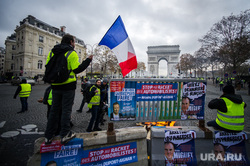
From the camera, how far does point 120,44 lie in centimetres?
273

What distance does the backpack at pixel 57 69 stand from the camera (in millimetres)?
1856

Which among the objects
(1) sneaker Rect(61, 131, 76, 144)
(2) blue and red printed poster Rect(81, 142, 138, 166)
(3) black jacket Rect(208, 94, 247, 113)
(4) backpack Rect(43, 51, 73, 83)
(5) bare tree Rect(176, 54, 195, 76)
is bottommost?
(2) blue and red printed poster Rect(81, 142, 138, 166)

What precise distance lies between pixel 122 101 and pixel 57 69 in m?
1.24

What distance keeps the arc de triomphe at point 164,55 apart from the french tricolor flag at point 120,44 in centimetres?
4772

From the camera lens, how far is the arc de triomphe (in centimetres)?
4969

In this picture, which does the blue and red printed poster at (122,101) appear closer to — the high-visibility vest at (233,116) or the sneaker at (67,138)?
the sneaker at (67,138)

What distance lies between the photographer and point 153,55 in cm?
5138

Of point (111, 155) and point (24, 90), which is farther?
point (24, 90)

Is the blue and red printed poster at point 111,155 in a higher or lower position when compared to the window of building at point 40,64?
lower

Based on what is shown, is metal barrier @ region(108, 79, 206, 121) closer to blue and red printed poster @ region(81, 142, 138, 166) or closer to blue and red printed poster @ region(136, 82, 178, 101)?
blue and red printed poster @ region(136, 82, 178, 101)

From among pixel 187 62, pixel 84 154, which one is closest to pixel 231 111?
pixel 84 154

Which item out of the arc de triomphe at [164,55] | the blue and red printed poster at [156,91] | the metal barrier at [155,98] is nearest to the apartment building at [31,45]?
the arc de triomphe at [164,55]

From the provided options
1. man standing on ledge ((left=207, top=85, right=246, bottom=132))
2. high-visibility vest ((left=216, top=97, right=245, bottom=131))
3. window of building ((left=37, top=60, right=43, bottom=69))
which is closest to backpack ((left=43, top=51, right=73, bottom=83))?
man standing on ledge ((left=207, top=85, right=246, bottom=132))

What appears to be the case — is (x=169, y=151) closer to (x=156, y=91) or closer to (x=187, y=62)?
(x=156, y=91)
